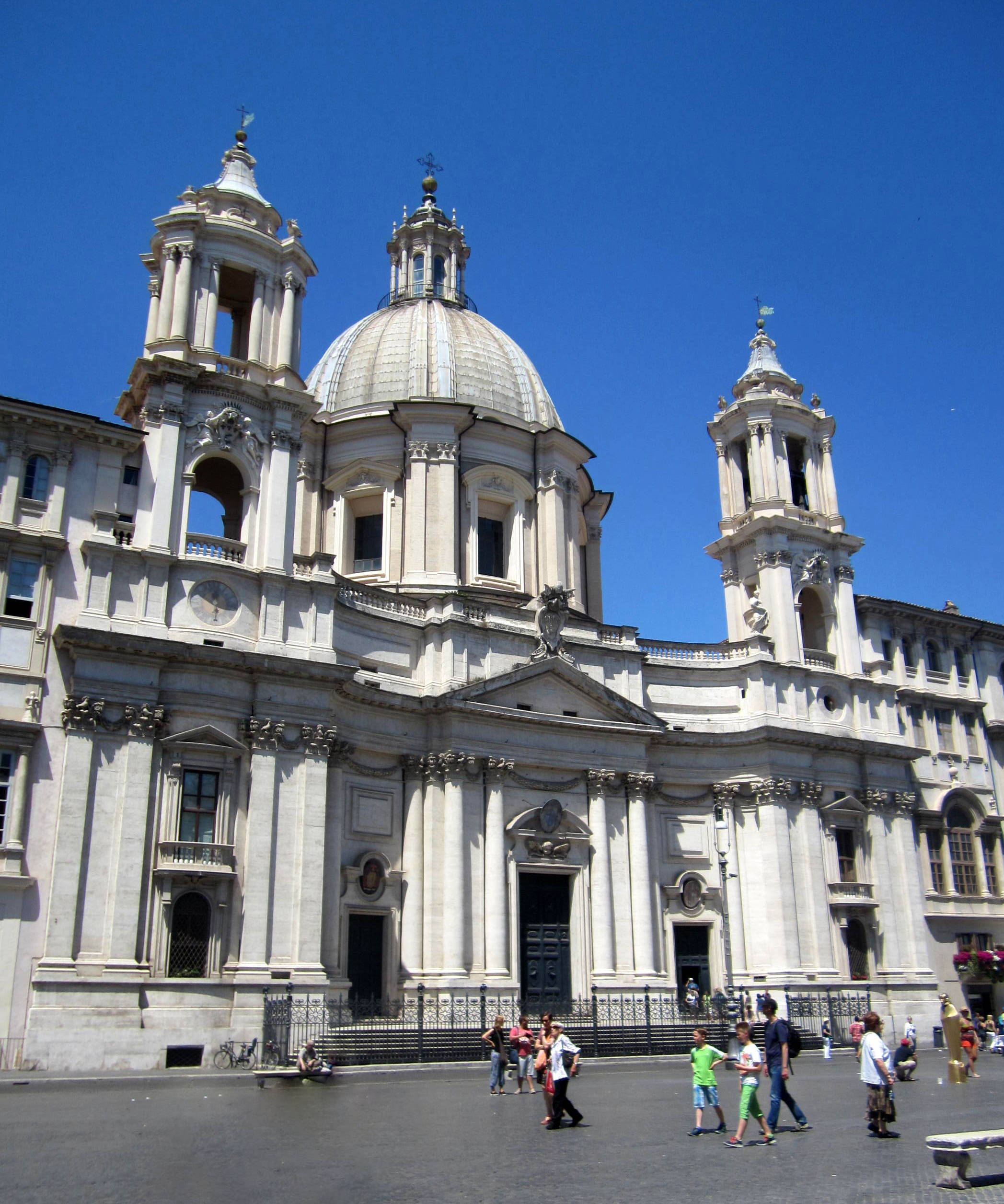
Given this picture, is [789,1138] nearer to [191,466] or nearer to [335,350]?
[191,466]

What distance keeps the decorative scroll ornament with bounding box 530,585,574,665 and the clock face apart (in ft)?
38.3

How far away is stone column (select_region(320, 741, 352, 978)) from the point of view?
35031mm

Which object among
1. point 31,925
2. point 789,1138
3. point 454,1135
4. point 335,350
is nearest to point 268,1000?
point 31,925

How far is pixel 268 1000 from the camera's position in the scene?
101 feet

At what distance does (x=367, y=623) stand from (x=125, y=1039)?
15326mm

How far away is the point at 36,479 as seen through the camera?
3319 cm

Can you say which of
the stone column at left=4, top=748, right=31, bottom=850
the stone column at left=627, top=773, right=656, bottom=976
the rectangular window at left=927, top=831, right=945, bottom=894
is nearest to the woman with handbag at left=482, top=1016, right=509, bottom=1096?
Answer: the stone column at left=4, top=748, right=31, bottom=850

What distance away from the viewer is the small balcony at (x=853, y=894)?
4369 centimetres

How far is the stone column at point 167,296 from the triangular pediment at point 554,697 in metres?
15.3

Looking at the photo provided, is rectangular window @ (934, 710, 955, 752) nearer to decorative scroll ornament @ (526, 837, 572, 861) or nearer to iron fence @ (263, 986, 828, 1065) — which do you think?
iron fence @ (263, 986, 828, 1065)

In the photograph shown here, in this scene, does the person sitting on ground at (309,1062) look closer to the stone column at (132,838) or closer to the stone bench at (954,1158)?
the stone column at (132,838)

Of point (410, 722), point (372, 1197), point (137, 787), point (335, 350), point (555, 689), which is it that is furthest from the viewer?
point (335, 350)

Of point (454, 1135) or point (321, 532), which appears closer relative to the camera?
point (454, 1135)

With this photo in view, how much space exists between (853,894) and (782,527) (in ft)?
49.2
